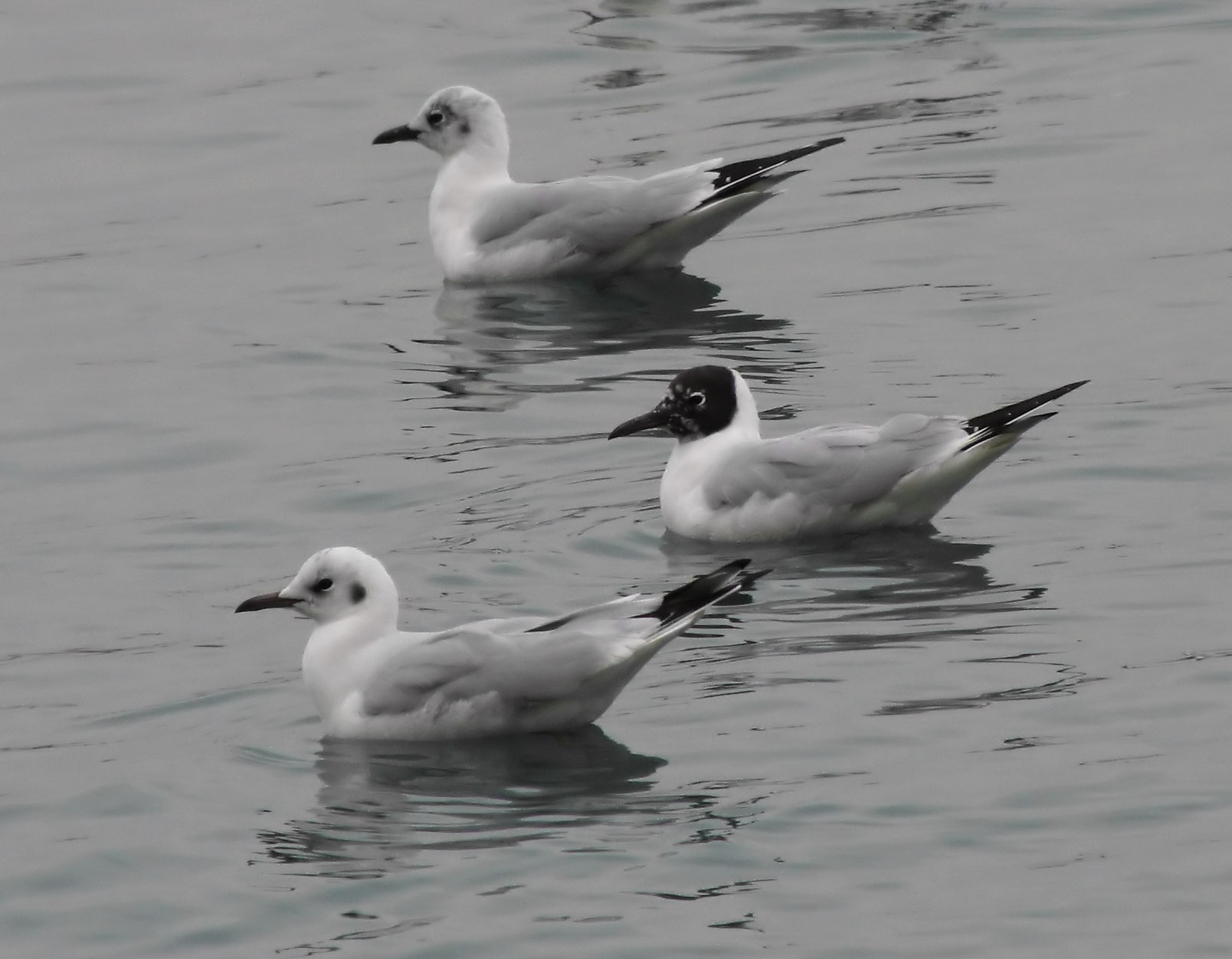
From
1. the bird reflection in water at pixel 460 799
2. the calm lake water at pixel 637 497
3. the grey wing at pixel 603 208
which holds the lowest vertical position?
the bird reflection in water at pixel 460 799

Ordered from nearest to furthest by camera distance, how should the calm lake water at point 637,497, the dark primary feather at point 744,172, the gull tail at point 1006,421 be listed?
the calm lake water at point 637,497
the gull tail at point 1006,421
the dark primary feather at point 744,172

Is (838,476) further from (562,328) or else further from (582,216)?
(582,216)

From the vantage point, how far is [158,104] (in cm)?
2245

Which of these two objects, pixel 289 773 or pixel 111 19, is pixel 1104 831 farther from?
pixel 111 19

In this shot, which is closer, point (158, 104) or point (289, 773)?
point (289, 773)

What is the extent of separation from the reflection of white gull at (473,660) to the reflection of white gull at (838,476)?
7.48 ft

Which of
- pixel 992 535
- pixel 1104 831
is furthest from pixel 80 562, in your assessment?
pixel 1104 831

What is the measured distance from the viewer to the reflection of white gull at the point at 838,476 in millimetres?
11586

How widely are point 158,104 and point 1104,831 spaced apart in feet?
53.2

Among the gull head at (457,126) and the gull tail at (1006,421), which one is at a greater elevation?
the gull head at (457,126)

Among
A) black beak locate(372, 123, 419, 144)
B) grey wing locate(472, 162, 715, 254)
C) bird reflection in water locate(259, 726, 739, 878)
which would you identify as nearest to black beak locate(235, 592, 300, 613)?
bird reflection in water locate(259, 726, 739, 878)

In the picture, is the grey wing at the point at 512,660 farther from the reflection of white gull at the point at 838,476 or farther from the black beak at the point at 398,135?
the black beak at the point at 398,135

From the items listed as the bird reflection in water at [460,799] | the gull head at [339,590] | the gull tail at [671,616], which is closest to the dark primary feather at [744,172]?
the gull head at [339,590]

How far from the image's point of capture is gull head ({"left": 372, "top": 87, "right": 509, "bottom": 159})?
693 inches
